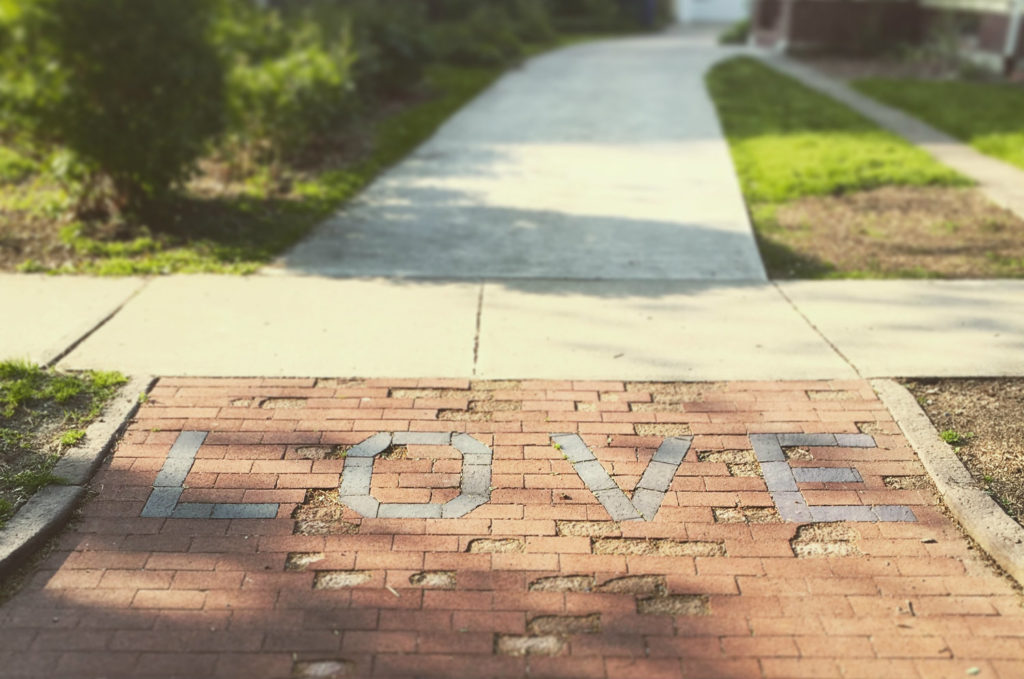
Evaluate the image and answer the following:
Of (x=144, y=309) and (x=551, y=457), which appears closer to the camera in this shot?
(x=551, y=457)

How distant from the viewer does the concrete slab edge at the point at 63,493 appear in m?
3.49

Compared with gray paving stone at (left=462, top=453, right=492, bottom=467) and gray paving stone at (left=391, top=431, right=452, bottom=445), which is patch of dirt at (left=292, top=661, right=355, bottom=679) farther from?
gray paving stone at (left=391, top=431, right=452, bottom=445)

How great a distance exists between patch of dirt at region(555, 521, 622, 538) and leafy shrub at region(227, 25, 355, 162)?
599 cm

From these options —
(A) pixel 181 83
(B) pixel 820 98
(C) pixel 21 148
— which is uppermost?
(A) pixel 181 83

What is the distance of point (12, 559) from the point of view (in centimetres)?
342

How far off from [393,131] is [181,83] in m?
5.02

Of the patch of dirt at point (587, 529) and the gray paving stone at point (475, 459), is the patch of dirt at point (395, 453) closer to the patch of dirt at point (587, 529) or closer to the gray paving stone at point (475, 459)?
the gray paving stone at point (475, 459)

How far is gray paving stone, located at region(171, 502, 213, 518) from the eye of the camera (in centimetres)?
376

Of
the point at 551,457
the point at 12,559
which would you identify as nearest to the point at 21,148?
the point at 12,559

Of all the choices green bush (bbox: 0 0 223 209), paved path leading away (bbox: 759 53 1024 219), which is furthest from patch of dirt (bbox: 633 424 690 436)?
paved path leading away (bbox: 759 53 1024 219)

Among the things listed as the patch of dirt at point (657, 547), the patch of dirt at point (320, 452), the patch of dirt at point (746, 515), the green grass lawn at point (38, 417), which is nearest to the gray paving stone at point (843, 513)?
the patch of dirt at point (746, 515)

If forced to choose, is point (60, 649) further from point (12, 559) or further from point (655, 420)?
point (655, 420)

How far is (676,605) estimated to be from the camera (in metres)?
3.29

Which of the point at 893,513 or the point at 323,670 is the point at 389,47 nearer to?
the point at 893,513
